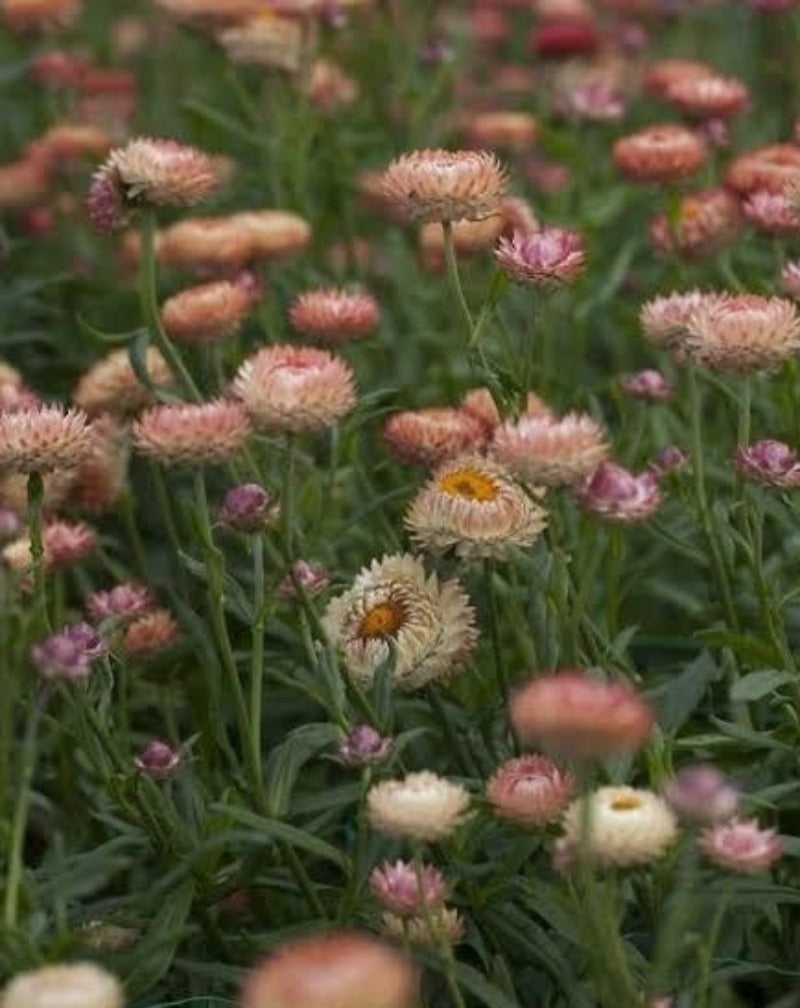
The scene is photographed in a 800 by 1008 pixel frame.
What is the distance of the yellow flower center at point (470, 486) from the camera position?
8.90 ft

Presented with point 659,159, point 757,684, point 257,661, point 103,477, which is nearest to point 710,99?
point 659,159

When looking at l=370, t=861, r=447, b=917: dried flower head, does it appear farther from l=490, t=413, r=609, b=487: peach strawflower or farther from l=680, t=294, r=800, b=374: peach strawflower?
l=680, t=294, r=800, b=374: peach strawflower

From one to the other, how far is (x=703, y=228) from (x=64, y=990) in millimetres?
2040

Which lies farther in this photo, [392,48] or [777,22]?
[777,22]

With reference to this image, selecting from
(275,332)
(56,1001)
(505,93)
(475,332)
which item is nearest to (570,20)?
(505,93)

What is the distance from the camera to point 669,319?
115 inches

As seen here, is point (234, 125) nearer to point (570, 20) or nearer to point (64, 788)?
point (570, 20)

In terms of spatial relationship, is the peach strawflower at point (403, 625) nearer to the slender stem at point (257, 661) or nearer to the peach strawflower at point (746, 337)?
the slender stem at point (257, 661)

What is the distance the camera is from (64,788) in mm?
3170

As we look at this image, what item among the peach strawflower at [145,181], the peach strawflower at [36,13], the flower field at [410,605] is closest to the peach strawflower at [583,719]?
the flower field at [410,605]

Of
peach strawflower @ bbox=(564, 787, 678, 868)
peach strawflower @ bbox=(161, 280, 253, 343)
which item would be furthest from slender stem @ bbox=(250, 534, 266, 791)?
peach strawflower @ bbox=(161, 280, 253, 343)

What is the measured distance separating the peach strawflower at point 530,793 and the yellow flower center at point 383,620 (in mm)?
363

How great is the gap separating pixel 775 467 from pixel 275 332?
1.47m

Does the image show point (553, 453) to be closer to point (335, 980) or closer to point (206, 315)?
point (335, 980)
